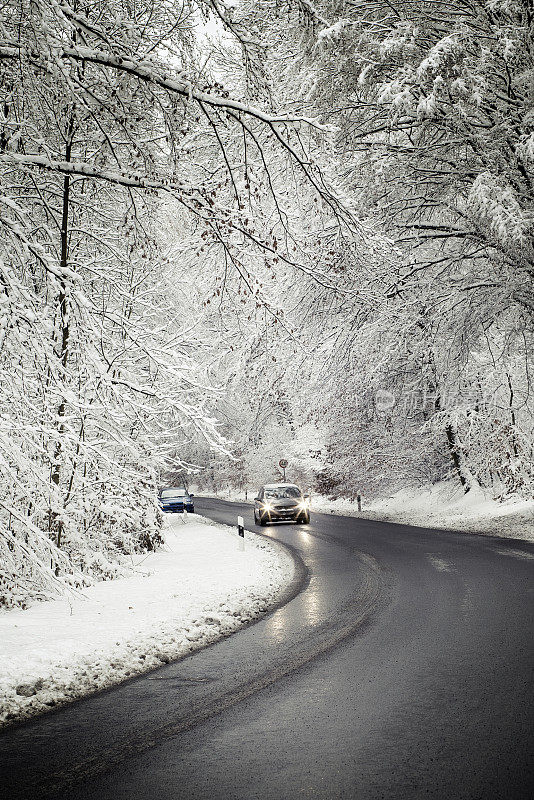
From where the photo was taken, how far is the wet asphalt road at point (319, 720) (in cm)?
386

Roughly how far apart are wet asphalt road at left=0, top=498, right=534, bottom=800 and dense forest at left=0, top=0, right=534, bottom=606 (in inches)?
74.4

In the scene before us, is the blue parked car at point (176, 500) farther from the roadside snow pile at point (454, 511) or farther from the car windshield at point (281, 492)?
the roadside snow pile at point (454, 511)

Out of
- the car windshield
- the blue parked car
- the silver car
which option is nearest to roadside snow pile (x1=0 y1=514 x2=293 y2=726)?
the silver car

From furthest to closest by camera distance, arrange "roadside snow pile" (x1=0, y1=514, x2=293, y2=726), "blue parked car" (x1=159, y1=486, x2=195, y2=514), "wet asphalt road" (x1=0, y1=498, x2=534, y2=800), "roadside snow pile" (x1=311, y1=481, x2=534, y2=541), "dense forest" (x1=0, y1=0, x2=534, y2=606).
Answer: "blue parked car" (x1=159, y1=486, x2=195, y2=514)
"roadside snow pile" (x1=311, y1=481, x2=534, y2=541)
"dense forest" (x1=0, y1=0, x2=534, y2=606)
"roadside snow pile" (x1=0, y1=514, x2=293, y2=726)
"wet asphalt road" (x1=0, y1=498, x2=534, y2=800)

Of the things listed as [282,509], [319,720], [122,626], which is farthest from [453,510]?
[319,720]

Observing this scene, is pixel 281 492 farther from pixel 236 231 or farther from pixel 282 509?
pixel 236 231

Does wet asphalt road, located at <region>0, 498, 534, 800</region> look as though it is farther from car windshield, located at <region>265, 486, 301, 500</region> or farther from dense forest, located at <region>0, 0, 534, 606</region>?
car windshield, located at <region>265, 486, 301, 500</region>

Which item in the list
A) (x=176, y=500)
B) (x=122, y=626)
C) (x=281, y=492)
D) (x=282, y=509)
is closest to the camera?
(x=122, y=626)

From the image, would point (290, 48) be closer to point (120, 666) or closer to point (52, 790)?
point (120, 666)

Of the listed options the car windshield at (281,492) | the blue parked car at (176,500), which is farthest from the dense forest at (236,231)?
the blue parked car at (176,500)

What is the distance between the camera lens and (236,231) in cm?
930

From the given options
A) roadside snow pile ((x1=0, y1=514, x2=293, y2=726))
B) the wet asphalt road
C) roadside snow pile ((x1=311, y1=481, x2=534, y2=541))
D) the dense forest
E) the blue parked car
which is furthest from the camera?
the blue parked car

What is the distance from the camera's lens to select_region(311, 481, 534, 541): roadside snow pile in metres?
20.8

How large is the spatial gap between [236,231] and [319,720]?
6.51 metres
